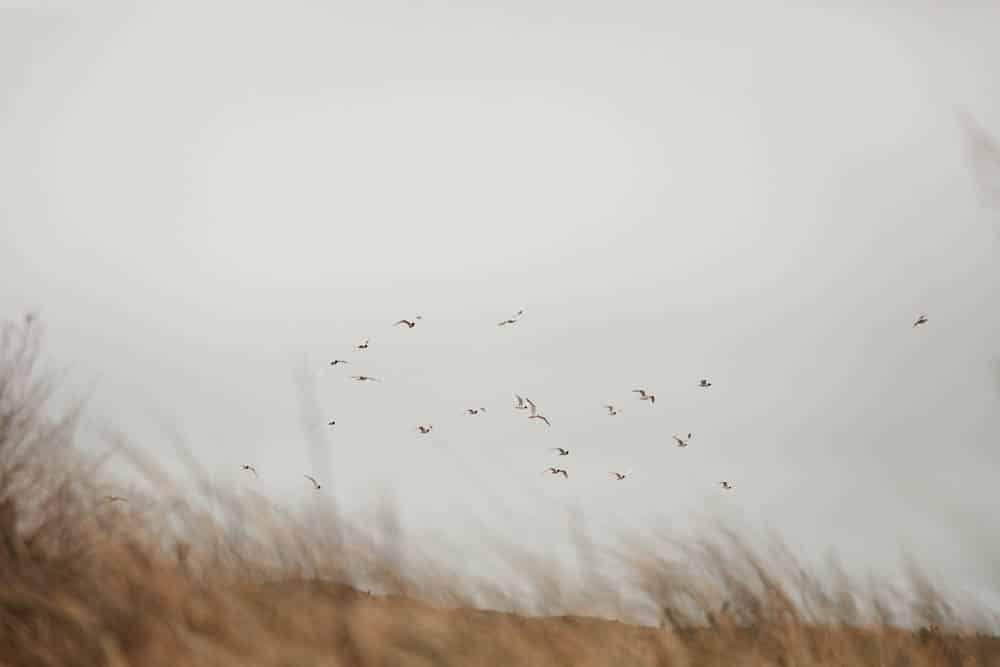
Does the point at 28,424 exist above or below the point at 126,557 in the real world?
above

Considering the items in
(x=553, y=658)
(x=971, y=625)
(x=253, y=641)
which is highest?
(x=253, y=641)

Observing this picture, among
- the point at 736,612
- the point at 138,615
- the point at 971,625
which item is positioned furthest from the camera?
the point at 971,625

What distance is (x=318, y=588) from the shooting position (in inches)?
108

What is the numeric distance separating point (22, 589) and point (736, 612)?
6.60 feet

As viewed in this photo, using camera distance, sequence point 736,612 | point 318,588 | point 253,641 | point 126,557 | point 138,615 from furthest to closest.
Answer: point 736,612 < point 318,588 < point 126,557 < point 138,615 < point 253,641

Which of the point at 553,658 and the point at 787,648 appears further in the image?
the point at 787,648

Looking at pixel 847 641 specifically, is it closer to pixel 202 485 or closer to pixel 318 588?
pixel 318 588

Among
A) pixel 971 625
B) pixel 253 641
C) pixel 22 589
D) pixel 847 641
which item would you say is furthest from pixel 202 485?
pixel 971 625

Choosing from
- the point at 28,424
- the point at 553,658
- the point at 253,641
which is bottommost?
the point at 553,658

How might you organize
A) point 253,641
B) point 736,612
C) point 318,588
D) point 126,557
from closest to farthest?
point 253,641 → point 126,557 → point 318,588 → point 736,612

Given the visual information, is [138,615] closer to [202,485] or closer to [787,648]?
[202,485]

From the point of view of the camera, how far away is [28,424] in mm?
3055

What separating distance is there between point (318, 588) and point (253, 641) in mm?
653

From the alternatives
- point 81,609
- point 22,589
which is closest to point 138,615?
point 81,609
